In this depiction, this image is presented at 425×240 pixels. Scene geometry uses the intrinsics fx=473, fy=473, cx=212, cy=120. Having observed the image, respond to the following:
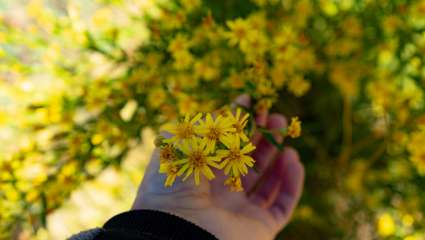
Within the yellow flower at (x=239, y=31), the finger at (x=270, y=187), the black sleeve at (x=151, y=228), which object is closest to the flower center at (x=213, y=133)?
the black sleeve at (x=151, y=228)

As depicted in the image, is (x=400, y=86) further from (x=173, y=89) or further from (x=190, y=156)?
(x=190, y=156)

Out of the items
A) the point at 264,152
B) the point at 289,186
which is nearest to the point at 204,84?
the point at 264,152

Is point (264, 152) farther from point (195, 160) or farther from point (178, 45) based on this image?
point (195, 160)

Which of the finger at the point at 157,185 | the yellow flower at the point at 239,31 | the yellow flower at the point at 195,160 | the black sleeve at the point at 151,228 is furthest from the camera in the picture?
the yellow flower at the point at 239,31

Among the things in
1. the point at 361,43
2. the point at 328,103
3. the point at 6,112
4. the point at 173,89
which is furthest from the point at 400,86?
the point at 6,112

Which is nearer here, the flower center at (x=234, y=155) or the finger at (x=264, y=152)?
the flower center at (x=234, y=155)

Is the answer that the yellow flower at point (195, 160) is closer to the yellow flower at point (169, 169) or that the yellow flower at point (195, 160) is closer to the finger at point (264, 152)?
the yellow flower at point (169, 169)

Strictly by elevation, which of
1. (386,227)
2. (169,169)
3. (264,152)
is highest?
(169,169)
